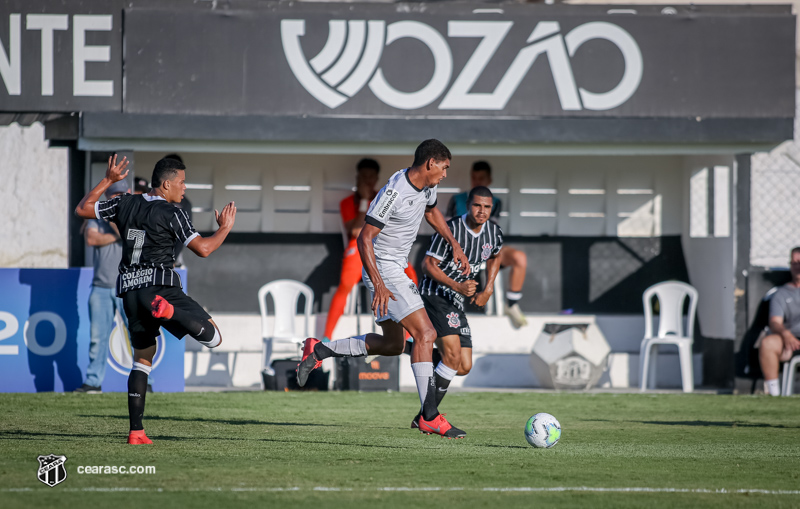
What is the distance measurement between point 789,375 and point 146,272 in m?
9.07

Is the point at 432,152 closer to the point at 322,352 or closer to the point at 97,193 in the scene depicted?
the point at 322,352

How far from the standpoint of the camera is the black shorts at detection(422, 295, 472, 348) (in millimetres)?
8727

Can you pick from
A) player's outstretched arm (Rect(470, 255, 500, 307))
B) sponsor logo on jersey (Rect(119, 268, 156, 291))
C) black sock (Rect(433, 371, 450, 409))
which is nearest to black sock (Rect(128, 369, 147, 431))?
sponsor logo on jersey (Rect(119, 268, 156, 291))

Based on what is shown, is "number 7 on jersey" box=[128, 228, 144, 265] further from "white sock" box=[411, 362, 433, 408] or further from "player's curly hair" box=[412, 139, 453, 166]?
"white sock" box=[411, 362, 433, 408]

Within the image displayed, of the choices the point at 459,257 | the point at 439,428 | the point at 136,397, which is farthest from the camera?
the point at 459,257

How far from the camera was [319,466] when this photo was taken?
6.52m

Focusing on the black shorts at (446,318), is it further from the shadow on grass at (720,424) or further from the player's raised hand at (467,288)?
the shadow on grass at (720,424)

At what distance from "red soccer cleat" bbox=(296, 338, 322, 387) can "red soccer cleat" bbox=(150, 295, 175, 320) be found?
1.18 meters

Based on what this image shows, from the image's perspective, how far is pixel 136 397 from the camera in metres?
7.37

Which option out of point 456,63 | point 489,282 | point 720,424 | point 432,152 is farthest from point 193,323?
point 456,63

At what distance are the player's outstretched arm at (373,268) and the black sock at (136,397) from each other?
1.80 metres

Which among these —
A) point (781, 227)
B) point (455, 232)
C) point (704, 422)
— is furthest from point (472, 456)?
point (781, 227)

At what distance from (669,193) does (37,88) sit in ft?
29.6

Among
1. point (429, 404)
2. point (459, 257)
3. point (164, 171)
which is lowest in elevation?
point (429, 404)
